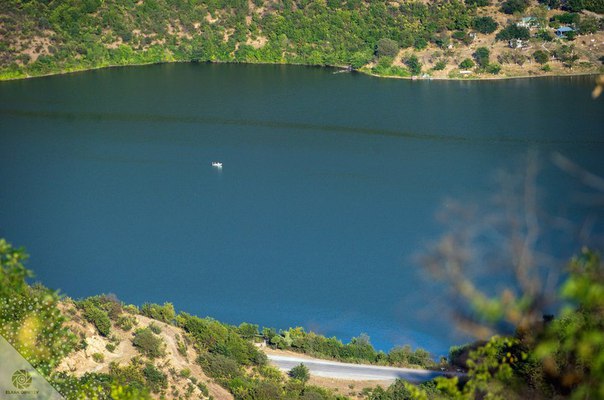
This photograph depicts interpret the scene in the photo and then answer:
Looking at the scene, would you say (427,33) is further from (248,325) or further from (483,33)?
(248,325)

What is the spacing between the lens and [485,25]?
1764 inches

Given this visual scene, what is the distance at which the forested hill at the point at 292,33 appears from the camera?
145 ft

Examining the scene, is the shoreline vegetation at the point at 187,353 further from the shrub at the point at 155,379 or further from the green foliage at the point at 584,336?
the green foliage at the point at 584,336

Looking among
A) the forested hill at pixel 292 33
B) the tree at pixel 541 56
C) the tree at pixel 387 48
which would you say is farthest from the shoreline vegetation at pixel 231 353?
the forested hill at pixel 292 33

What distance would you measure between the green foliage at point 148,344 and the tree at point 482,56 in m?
30.7

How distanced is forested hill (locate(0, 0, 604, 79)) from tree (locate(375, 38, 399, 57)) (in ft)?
0.16

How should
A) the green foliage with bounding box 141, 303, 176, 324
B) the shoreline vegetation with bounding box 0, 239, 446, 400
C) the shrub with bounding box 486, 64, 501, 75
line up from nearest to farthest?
the shoreline vegetation with bounding box 0, 239, 446, 400 < the green foliage with bounding box 141, 303, 176, 324 < the shrub with bounding box 486, 64, 501, 75

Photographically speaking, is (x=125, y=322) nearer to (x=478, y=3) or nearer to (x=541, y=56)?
(x=541, y=56)

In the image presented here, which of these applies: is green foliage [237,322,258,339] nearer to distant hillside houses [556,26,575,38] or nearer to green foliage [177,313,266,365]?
green foliage [177,313,266,365]

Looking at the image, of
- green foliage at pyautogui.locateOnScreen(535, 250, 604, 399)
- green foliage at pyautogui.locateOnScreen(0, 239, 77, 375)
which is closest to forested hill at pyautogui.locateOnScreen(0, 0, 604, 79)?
green foliage at pyautogui.locateOnScreen(0, 239, 77, 375)

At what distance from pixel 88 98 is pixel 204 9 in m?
10.8

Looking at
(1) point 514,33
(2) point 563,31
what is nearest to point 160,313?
(1) point 514,33

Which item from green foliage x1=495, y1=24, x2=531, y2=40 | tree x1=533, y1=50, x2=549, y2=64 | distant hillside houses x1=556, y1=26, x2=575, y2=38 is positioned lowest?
tree x1=533, y1=50, x2=549, y2=64

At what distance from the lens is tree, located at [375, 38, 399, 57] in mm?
44219
